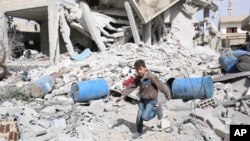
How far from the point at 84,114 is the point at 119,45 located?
7.55 m

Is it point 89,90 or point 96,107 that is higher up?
point 89,90

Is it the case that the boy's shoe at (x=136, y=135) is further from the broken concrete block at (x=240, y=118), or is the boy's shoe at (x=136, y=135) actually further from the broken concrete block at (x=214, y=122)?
the broken concrete block at (x=240, y=118)

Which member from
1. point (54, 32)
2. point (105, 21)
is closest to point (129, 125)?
point (105, 21)

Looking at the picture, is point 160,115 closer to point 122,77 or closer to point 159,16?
point 122,77

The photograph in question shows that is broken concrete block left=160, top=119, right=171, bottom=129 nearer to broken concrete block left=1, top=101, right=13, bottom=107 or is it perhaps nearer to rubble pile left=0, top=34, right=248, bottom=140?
rubble pile left=0, top=34, right=248, bottom=140

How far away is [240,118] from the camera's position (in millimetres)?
6953

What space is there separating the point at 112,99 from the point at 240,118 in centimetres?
316

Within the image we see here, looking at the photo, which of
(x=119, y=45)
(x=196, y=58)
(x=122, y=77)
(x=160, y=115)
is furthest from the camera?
(x=119, y=45)

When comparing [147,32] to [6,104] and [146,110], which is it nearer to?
[6,104]

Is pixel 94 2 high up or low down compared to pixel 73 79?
up

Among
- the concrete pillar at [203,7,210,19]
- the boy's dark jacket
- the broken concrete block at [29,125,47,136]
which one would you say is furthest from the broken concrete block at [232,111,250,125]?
→ the concrete pillar at [203,7,210,19]

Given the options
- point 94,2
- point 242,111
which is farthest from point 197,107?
point 94,2

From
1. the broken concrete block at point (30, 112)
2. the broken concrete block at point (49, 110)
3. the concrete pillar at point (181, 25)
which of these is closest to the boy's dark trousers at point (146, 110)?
the broken concrete block at point (30, 112)

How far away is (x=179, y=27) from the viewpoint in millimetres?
16609
